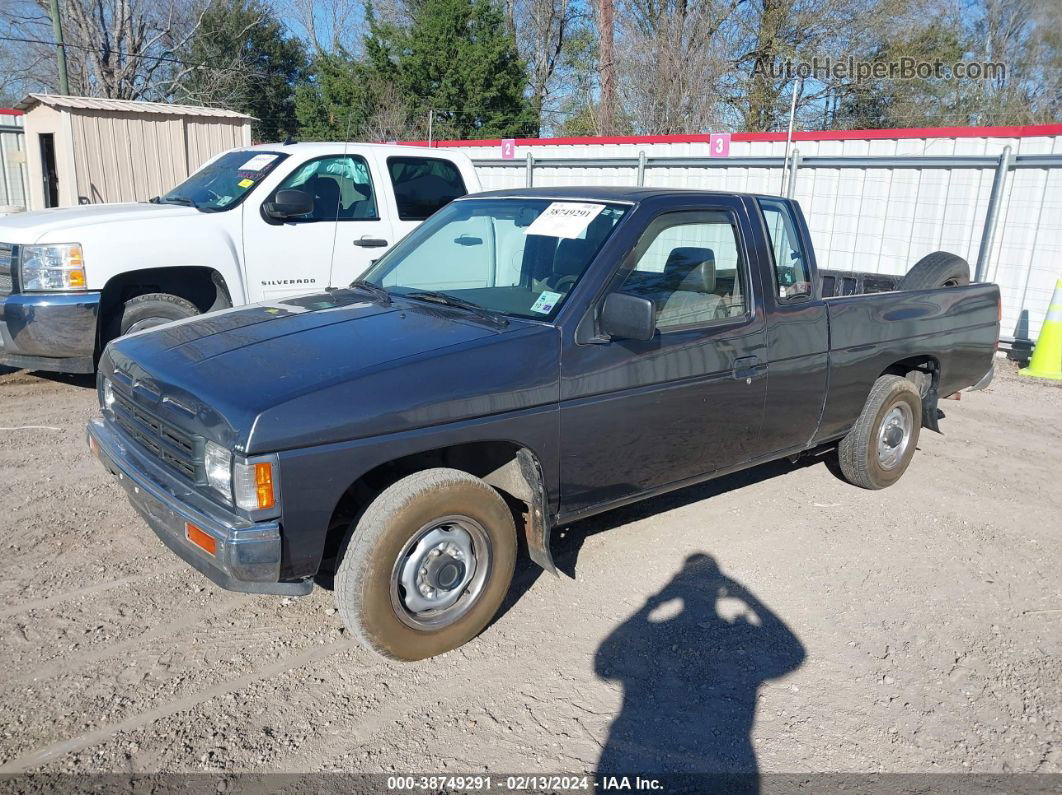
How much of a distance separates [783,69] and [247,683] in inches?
962

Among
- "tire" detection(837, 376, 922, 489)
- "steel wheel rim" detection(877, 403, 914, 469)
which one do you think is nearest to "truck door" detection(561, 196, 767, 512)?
"tire" detection(837, 376, 922, 489)

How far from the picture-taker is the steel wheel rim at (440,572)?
3.31m

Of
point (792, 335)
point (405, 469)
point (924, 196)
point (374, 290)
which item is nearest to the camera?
point (405, 469)

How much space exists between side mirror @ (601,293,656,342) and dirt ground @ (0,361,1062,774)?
135 cm

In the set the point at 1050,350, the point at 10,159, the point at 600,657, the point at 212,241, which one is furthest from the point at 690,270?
the point at 10,159

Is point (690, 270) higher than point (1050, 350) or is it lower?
higher

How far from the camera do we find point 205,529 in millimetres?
2988

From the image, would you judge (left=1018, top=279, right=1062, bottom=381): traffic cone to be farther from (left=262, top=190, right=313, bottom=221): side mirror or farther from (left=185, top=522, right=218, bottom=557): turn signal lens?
(left=185, top=522, right=218, bottom=557): turn signal lens

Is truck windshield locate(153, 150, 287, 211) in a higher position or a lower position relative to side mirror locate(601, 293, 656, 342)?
higher

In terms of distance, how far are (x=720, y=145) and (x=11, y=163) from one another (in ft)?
46.5

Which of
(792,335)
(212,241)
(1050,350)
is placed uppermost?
(212,241)

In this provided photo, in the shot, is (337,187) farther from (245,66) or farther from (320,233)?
(245,66)

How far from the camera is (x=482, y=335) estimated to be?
138 inches

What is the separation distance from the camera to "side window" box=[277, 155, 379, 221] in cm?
708
